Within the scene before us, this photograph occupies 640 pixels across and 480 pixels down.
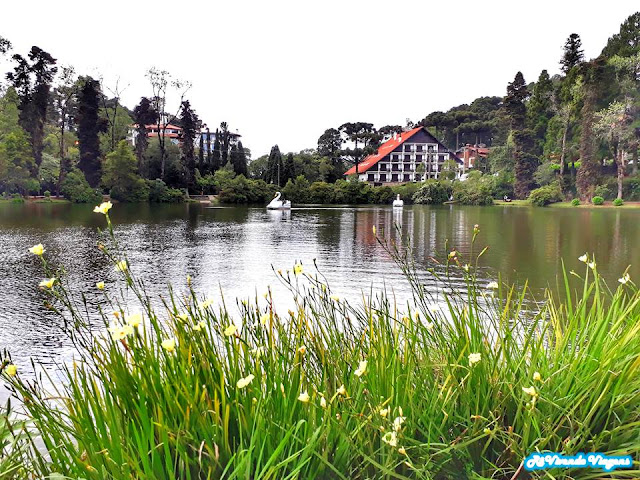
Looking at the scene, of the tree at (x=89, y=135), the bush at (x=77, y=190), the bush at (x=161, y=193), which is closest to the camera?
the bush at (x=77, y=190)

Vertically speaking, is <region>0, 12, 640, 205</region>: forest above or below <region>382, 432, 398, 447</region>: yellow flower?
above

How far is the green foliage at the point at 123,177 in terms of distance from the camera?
4306 cm

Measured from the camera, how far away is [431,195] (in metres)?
50.4

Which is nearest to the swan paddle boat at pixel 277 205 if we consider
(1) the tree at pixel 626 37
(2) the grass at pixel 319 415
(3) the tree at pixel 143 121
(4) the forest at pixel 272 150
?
(4) the forest at pixel 272 150

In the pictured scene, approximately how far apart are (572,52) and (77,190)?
46.1 m

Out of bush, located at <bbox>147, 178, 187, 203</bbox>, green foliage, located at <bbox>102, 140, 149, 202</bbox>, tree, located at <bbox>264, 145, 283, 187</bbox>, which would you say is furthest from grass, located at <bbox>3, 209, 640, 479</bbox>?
tree, located at <bbox>264, 145, 283, 187</bbox>

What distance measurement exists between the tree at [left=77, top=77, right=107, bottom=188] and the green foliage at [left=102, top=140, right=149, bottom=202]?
1211 millimetres

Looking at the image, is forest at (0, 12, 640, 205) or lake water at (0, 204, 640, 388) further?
forest at (0, 12, 640, 205)

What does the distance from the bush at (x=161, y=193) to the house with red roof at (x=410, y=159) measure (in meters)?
24.3

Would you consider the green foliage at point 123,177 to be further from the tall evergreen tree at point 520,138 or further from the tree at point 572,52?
the tree at point 572,52

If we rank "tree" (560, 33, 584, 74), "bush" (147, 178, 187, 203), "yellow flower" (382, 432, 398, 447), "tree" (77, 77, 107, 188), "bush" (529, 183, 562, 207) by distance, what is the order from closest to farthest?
1. "yellow flower" (382, 432, 398, 447)
2. "tree" (77, 77, 107, 188)
3. "bush" (147, 178, 187, 203)
4. "bush" (529, 183, 562, 207)
5. "tree" (560, 33, 584, 74)

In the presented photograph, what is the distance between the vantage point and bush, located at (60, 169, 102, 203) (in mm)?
41938

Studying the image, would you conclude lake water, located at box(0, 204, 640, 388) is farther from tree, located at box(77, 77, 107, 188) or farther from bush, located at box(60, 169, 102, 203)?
tree, located at box(77, 77, 107, 188)

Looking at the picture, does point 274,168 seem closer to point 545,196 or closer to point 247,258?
point 545,196
